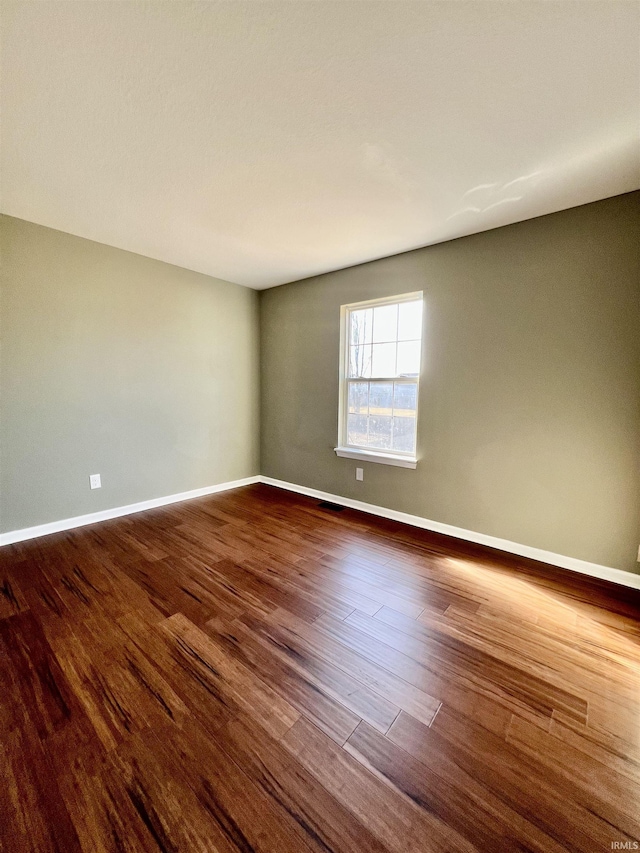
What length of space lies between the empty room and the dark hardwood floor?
0.04 feet

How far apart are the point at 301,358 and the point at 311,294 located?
72 centimetres

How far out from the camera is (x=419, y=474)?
294 cm

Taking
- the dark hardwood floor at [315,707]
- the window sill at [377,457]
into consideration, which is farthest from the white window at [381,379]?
the dark hardwood floor at [315,707]

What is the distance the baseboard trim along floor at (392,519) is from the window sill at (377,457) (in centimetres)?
47

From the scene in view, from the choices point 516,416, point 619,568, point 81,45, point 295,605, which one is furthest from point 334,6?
point 619,568

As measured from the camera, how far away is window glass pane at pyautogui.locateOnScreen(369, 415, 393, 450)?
125 inches

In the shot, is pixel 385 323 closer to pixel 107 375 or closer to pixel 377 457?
pixel 377 457

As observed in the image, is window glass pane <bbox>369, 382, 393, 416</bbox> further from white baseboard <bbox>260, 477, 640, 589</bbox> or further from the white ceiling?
the white ceiling

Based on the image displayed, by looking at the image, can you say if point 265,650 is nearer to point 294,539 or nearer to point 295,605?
point 295,605

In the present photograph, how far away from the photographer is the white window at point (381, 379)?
2988 mm

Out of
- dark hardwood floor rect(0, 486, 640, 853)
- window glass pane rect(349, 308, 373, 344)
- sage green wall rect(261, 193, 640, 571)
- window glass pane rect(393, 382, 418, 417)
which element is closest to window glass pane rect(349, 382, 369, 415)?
window glass pane rect(393, 382, 418, 417)

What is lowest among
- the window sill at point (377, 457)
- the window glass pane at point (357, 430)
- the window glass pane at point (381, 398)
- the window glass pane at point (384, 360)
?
the window sill at point (377, 457)

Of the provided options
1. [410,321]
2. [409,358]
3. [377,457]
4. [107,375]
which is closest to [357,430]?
[377,457]

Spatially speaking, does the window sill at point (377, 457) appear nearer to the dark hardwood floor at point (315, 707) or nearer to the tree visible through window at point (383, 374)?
A: the tree visible through window at point (383, 374)
